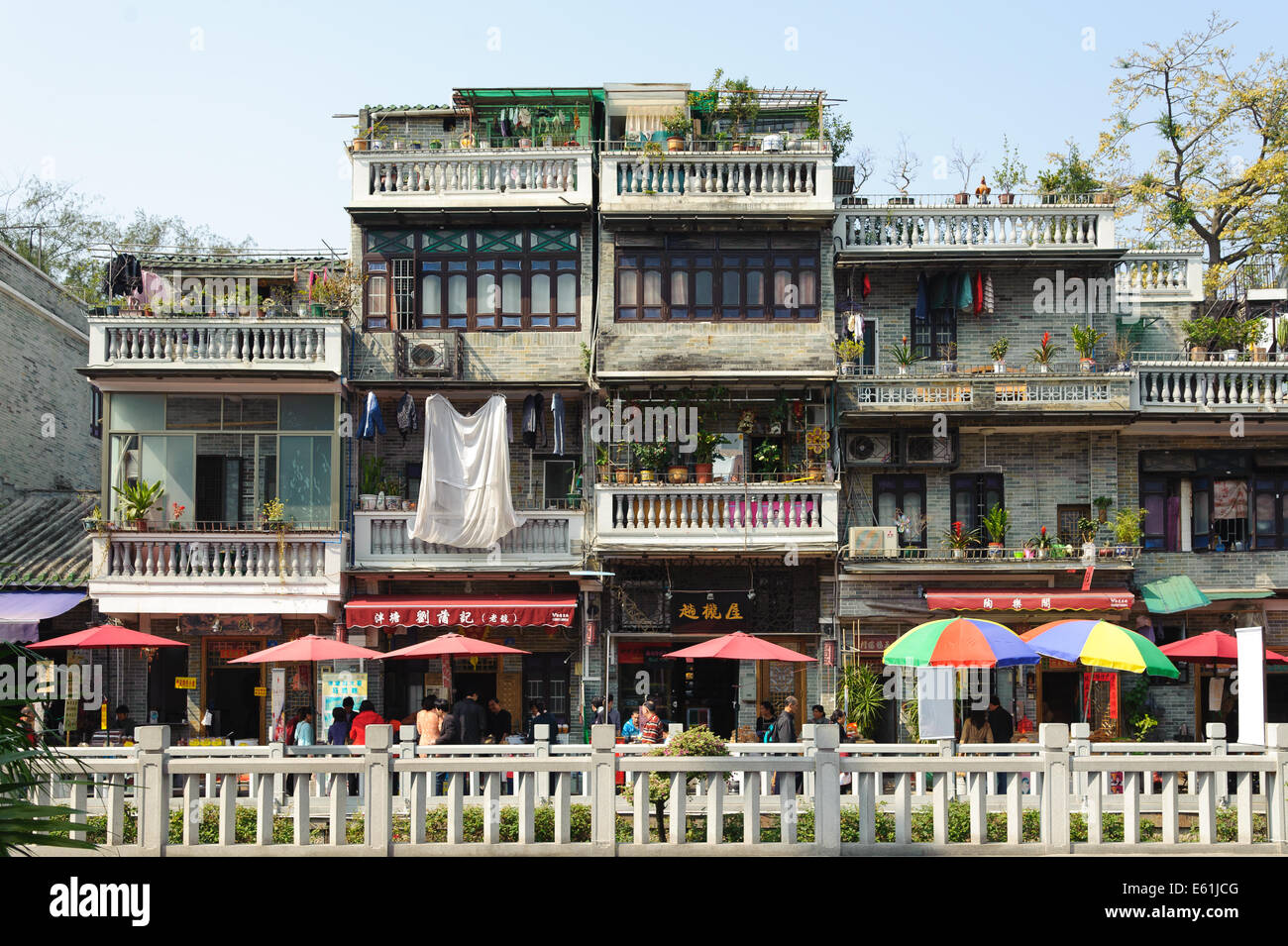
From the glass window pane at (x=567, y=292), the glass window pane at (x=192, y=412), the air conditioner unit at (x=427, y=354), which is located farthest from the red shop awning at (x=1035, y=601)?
the glass window pane at (x=192, y=412)

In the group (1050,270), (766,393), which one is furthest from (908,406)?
(1050,270)

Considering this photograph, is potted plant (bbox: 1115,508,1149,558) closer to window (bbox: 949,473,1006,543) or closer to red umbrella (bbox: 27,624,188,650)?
window (bbox: 949,473,1006,543)

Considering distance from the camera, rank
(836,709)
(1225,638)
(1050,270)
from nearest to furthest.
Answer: (1225,638), (836,709), (1050,270)

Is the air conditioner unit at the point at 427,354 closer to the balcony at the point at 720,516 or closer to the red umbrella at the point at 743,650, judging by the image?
the balcony at the point at 720,516

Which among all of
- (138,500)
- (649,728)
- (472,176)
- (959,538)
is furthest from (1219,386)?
(138,500)

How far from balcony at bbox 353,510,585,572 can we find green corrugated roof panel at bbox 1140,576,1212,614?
10.2 meters

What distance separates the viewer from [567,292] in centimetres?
2472

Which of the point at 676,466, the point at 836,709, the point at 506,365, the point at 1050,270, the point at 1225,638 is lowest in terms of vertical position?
the point at 836,709

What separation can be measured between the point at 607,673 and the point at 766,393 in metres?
5.81

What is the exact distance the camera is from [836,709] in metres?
23.3

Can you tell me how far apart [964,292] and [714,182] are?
5037 millimetres

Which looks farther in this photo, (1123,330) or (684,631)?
(1123,330)

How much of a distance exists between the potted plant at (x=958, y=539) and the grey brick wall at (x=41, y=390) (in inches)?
730
